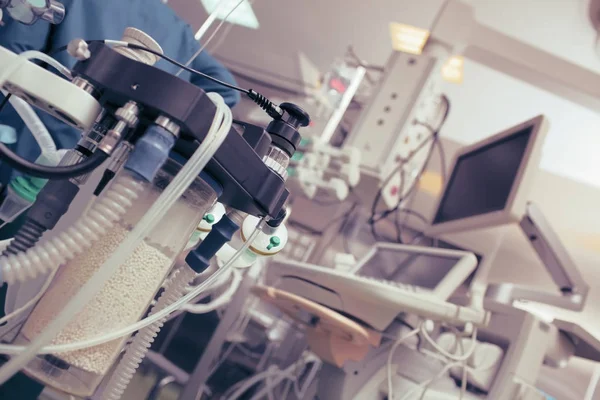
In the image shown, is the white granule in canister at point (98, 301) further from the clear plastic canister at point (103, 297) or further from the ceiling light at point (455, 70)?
the ceiling light at point (455, 70)

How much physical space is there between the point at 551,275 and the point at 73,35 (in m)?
1.43

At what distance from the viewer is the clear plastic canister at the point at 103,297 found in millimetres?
354

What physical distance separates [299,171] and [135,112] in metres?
1.10

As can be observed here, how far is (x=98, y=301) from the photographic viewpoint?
1.17 ft

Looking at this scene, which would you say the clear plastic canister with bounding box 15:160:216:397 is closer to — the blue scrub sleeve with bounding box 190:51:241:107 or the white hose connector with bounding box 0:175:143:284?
the white hose connector with bounding box 0:175:143:284

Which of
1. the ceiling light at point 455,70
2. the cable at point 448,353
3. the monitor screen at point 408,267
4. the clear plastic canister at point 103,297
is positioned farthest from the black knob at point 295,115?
the ceiling light at point 455,70

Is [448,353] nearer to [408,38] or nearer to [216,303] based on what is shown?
[216,303]

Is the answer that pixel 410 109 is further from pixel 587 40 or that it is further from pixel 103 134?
pixel 103 134

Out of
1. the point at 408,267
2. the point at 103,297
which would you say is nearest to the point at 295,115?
the point at 103,297

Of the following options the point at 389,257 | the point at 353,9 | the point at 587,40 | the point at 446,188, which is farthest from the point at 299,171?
the point at 587,40

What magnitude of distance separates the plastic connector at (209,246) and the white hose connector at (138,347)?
0.01m

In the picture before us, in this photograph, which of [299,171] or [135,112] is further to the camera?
[299,171]

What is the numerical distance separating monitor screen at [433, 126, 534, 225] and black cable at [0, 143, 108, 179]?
1.15 m

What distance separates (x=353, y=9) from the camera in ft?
6.57
